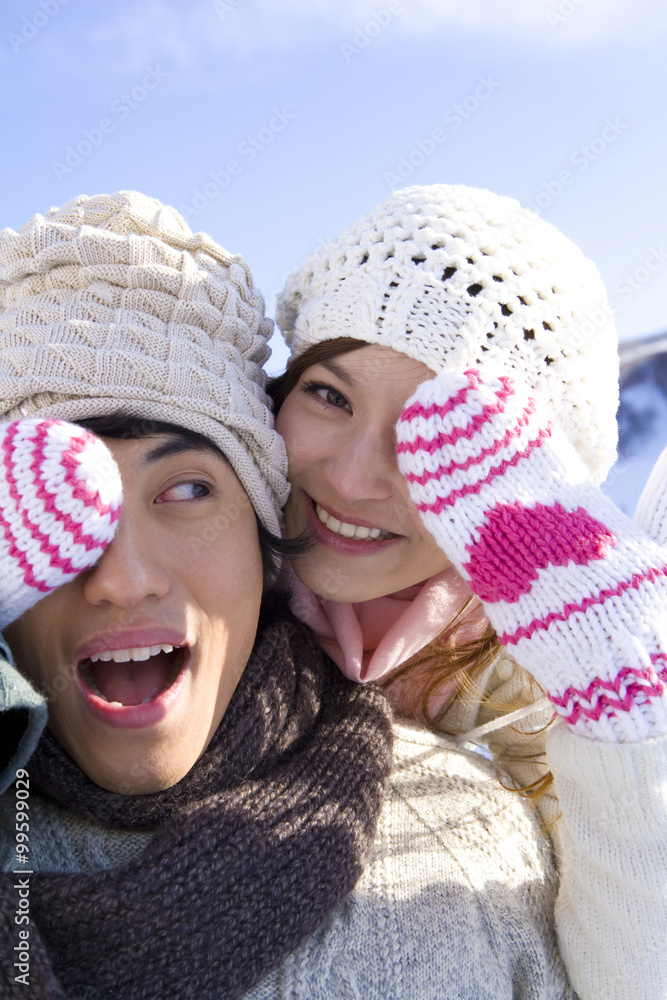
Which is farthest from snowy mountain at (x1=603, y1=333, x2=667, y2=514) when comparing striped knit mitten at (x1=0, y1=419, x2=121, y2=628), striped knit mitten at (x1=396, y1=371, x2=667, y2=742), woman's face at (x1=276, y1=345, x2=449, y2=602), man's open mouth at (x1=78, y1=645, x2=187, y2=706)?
striped knit mitten at (x1=0, y1=419, x2=121, y2=628)

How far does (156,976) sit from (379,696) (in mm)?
785

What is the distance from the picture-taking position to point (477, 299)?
1672 millimetres

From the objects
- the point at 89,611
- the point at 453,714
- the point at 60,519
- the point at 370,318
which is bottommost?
the point at 453,714

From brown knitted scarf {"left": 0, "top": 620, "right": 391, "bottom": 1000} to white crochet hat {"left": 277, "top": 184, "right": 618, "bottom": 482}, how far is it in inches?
29.7

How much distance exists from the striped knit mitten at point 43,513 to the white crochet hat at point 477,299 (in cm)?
74

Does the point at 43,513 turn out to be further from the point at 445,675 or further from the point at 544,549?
the point at 445,675

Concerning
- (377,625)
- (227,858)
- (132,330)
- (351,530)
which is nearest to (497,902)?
(227,858)

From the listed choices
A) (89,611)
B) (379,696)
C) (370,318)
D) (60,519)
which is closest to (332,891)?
(379,696)

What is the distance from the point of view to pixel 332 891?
143 centimetres

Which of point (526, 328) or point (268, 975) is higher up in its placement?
point (526, 328)

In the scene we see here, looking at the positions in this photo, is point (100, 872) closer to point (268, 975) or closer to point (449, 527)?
point (268, 975)

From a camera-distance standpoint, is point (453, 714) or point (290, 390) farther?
point (453, 714)

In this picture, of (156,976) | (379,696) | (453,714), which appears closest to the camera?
(156,976)

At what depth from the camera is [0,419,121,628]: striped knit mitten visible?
1.25 metres
